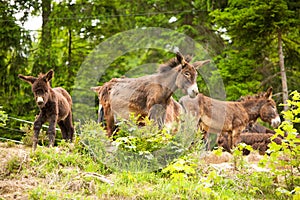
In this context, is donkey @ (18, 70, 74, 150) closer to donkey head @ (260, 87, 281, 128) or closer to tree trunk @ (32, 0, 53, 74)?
donkey head @ (260, 87, 281, 128)

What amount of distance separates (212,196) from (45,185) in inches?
92.3

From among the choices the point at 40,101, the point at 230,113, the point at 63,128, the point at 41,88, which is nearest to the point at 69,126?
the point at 63,128

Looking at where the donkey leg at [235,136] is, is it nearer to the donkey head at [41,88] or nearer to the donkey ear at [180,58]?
the donkey ear at [180,58]

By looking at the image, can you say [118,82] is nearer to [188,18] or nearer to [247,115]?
[247,115]

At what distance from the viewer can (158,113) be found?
8.69m

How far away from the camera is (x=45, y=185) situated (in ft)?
18.9

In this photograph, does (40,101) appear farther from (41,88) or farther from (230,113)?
(230,113)

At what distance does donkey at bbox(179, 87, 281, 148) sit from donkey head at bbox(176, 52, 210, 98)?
4105 millimetres

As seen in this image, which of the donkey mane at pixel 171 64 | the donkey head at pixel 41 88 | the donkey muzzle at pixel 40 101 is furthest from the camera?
the donkey mane at pixel 171 64

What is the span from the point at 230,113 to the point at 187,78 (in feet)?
16.0

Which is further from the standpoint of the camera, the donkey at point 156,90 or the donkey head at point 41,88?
the donkey at point 156,90

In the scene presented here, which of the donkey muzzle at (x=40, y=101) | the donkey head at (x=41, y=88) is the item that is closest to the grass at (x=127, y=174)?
the donkey muzzle at (x=40, y=101)

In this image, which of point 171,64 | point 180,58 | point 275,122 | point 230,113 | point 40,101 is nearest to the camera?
point 40,101

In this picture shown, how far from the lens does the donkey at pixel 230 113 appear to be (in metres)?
12.8
